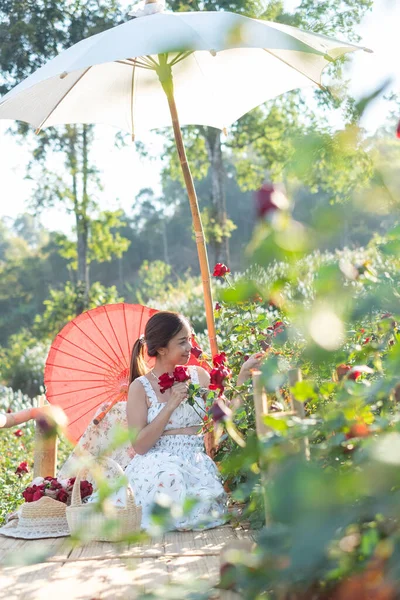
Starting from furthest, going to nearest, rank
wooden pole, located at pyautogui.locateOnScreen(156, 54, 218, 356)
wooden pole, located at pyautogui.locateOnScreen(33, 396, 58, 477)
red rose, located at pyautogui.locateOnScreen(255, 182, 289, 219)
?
1. wooden pole, located at pyautogui.locateOnScreen(156, 54, 218, 356)
2. wooden pole, located at pyautogui.locateOnScreen(33, 396, 58, 477)
3. red rose, located at pyautogui.locateOnScreen(255, 182, 289, 219)

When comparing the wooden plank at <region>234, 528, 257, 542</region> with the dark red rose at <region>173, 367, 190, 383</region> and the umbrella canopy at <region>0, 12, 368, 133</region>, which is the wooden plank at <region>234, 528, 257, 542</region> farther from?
the umbrella canopy at <region>0, 12, 368, 133</region>

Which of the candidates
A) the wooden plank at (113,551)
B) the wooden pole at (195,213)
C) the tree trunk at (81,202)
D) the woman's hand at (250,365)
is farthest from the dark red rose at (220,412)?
the tree trunk at (81,202)

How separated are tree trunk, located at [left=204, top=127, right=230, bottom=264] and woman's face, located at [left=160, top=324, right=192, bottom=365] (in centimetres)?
1005

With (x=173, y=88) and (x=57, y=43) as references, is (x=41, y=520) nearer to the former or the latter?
(x=173, y=88)

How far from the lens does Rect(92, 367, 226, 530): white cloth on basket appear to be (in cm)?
306

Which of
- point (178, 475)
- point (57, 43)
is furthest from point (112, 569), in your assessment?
point (57, 43)

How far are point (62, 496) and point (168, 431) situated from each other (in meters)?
0.54

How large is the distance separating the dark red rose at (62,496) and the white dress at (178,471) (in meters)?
0.27

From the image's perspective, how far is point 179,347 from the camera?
11.2 ft

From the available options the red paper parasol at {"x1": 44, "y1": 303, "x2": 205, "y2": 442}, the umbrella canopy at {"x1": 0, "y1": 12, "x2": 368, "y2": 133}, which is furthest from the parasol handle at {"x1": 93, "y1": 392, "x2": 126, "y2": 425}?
the umbrella canopy at {"x1": 0, "y1": 12, "x2": 368, "y2": 133}

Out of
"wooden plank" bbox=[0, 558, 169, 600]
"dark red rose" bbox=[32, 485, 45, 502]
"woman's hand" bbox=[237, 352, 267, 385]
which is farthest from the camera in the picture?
"dark red rose" bbox=[32, 485, 45, 502]

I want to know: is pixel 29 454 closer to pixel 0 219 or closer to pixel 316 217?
pixel 316 217

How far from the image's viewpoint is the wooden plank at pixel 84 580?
2029 millimetres

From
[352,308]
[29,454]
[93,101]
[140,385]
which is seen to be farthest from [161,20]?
[29,454]
